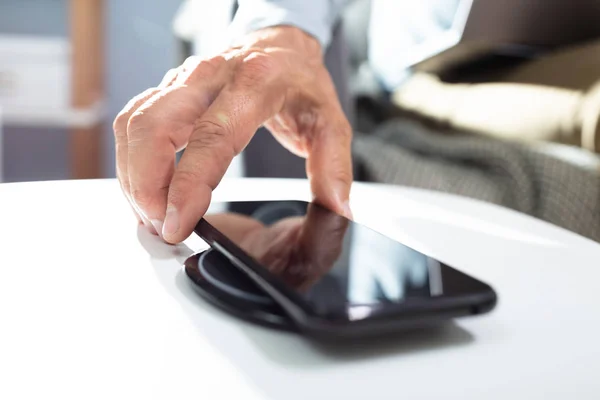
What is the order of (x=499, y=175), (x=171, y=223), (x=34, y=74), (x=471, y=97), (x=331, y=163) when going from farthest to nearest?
(x=34, y=74) → (x=471, y=97) → (x=499, y=175) → (x=331, y=163) → (x=171, y=223)

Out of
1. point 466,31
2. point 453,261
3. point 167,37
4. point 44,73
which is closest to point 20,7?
point 44,73

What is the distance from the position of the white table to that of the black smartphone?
1 centimetres

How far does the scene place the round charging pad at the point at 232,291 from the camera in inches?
8.3

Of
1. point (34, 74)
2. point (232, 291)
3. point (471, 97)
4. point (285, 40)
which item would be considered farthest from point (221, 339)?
point (34, 74)

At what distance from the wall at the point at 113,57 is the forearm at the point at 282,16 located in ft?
4.48

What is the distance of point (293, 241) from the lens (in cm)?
29

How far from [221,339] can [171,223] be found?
→ 0.12 metres

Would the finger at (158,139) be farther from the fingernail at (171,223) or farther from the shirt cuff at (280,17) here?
the shirt cuff at (280,17)

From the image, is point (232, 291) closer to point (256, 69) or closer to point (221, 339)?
point (221, 339)

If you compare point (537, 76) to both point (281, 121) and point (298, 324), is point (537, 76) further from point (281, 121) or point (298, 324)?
point (298, 324)

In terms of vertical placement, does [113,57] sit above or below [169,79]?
below

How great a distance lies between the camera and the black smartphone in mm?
184

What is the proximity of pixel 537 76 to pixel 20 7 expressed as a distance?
173 cm

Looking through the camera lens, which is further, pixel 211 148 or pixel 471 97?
pixel 471 97
